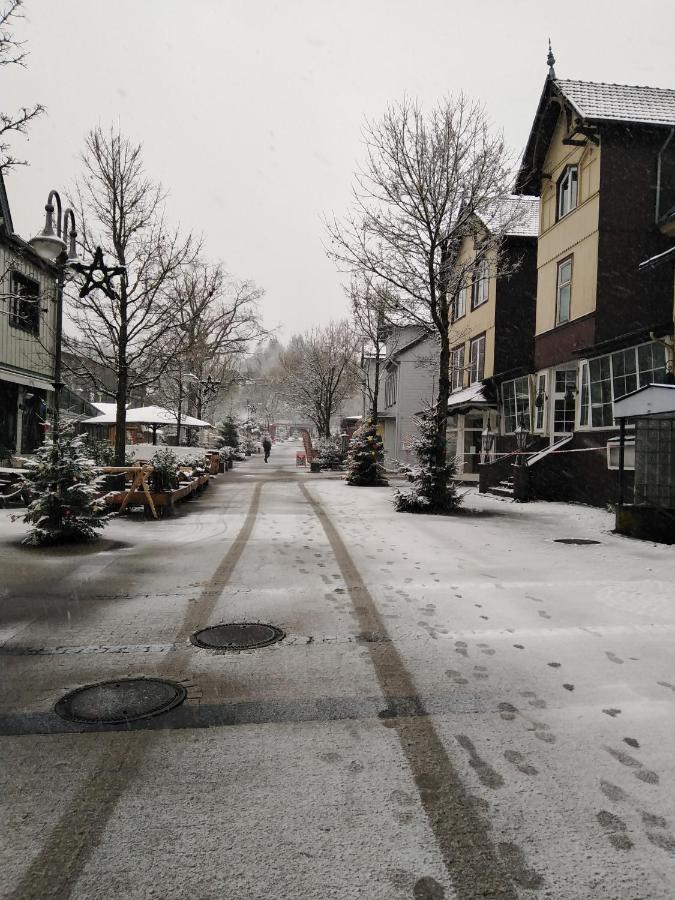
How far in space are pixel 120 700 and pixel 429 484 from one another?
11293mm

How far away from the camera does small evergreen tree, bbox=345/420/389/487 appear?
2225 centimetres

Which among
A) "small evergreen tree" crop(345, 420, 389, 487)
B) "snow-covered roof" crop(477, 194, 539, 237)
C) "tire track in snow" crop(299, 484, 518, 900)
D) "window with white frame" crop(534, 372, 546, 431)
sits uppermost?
→ "snow-covered roof" crop(477, 194, 539, 237)

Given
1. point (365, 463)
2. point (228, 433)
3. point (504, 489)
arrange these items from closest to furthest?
point (504, 489) → point (365, 463) → point (228, 433)

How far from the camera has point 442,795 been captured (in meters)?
2.69

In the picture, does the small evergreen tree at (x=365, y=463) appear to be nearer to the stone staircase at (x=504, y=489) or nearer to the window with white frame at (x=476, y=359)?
the stone staircase at (x=504, y=489)

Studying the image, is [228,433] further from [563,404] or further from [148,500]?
[148,500]

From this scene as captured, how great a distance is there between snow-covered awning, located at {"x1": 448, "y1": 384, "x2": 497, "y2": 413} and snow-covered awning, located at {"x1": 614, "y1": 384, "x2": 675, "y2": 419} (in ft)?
39.8

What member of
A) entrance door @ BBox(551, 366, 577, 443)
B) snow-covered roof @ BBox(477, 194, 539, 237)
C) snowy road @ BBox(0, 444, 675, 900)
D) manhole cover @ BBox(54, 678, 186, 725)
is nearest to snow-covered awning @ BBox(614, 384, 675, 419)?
snowy road @ BBox(0, 444, 675, 900)

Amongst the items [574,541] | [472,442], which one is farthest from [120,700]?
[472,442]

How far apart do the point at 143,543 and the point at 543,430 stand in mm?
13471

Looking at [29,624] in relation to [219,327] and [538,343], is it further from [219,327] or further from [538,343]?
[219,327]

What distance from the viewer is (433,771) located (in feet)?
9.48

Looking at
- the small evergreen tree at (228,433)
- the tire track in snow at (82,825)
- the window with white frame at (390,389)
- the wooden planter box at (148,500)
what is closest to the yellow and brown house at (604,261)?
the wooden planter box at (148,500)

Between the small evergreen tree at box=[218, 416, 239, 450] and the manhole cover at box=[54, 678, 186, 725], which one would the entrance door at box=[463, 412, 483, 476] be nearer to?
the small evergreen tree at box=[218, 416, 239, 450]
